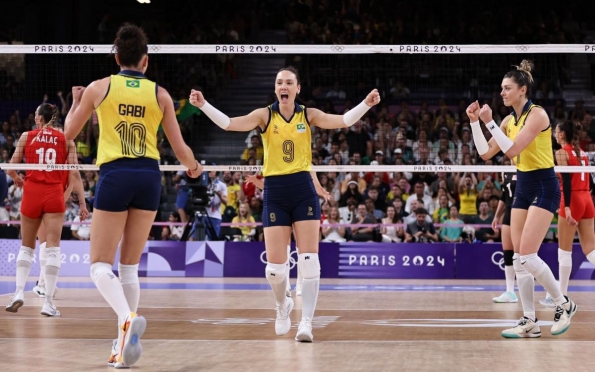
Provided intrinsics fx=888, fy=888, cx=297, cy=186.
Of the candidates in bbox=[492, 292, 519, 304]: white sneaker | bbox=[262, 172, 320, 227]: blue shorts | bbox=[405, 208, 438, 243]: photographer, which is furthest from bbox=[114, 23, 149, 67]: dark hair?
bbox=[405, 208, 438, 243]: photographer

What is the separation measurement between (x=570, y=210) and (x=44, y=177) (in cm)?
614

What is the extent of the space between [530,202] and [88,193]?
12.2 metres

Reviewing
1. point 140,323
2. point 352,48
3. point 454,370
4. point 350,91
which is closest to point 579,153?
point 352,48

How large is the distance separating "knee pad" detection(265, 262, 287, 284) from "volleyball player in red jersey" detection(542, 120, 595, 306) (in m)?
3.99

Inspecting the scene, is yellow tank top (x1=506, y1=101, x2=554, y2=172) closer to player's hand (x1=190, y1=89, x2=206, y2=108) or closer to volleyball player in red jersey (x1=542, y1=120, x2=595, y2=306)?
Answer: volleyball player in red jersey (x1=542, y1=120, x2=595, y2=306)

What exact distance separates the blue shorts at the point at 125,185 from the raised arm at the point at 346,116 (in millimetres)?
2162

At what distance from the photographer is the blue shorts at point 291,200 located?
7.68 metres

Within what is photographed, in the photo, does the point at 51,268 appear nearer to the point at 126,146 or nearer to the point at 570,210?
the point at 126,146

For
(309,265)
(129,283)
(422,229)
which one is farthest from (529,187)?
(422,229)

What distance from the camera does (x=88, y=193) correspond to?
60.2ft

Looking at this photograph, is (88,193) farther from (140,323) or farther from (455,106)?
(140,323)

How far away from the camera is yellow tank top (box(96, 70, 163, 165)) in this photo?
6.06 m

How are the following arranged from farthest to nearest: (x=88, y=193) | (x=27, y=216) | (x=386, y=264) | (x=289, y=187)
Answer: (x=88, y=193) → (x=386, y=264) → (x=27, y=216) → (x=289, y=187)

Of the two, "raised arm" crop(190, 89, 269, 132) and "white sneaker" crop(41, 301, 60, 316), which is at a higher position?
"raised arm" crop(190, 89, 269, 132)
